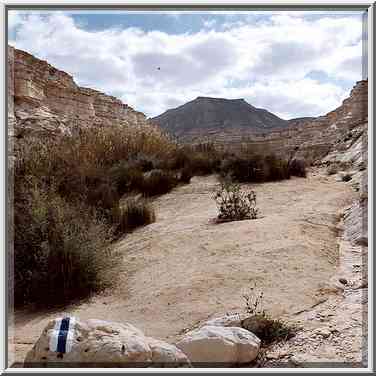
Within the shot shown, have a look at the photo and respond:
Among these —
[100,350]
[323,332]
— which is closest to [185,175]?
[323,332]

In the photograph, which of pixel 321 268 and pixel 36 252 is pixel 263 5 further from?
pixel 36 252

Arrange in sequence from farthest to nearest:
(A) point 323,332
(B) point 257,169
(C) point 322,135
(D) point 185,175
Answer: (C) point 322,135 → (D) point 185,175 → (B) point 257,169 → (A) point 323,332

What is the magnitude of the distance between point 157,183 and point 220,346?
6.38 meters

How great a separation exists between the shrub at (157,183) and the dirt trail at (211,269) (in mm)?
1848

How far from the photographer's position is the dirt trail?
3.41m

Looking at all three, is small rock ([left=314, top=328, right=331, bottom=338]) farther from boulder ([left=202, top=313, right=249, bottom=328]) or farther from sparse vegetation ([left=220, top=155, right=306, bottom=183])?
sparse vegetation ([left=220, top=155, right=306, bottom=183])

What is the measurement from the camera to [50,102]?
14.6 m

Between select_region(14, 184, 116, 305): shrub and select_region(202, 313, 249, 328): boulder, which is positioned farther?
select_region(14, 184, 116, 305): shrub

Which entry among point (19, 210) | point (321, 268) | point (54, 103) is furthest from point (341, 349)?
point (54, 103)

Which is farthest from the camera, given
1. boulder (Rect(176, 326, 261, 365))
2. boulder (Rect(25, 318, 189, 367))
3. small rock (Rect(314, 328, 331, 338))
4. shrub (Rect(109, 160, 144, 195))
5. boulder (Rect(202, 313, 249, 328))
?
shrub (Rect(109, 160, 144, 195))

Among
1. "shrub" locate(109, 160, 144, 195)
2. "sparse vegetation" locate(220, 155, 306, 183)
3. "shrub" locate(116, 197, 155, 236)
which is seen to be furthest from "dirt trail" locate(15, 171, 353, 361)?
"sparse vegetation" locate(220, 155, 306, 183)

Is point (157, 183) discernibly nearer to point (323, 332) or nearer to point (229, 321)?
point (229, 321)

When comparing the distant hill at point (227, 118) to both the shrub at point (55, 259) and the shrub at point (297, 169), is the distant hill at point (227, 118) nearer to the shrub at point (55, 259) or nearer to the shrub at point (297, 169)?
the shrub at point (297, 169)

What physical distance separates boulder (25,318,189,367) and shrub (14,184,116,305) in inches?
70.3
